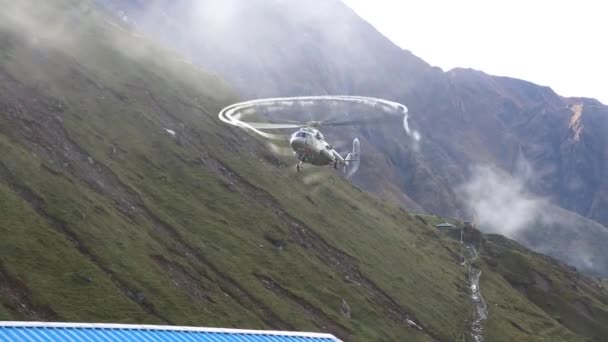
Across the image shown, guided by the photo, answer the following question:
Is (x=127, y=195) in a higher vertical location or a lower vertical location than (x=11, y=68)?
lower

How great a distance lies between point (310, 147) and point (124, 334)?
5599 cm

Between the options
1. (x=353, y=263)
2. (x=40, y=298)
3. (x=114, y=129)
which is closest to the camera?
(x=40, y=298)

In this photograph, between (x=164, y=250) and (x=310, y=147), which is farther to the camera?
(x=164, y=250)

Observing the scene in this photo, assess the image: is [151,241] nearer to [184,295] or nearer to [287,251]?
[184,295]

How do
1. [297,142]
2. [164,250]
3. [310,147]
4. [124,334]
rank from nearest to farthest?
[124,334]
[297,142]
[310,147]
[164,250]

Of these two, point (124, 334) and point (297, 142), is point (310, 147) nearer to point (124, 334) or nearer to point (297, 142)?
point (297, 142)

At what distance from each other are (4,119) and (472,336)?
4702 inches

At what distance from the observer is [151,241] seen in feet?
454

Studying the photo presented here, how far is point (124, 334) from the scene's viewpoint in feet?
163

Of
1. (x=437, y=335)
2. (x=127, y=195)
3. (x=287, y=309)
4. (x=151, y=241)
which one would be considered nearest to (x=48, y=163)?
(x=127, y=195)

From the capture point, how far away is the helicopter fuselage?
100938 mm

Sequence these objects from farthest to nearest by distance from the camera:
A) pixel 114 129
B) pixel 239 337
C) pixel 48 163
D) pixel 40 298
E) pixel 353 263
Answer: pixel 114 129 < pixel 353 263 < pixel 48 163 < pixel 40 298 < pixel 239 337

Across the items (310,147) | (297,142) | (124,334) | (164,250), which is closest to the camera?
(124,334)

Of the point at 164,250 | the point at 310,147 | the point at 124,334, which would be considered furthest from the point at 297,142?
the point at 124,334
